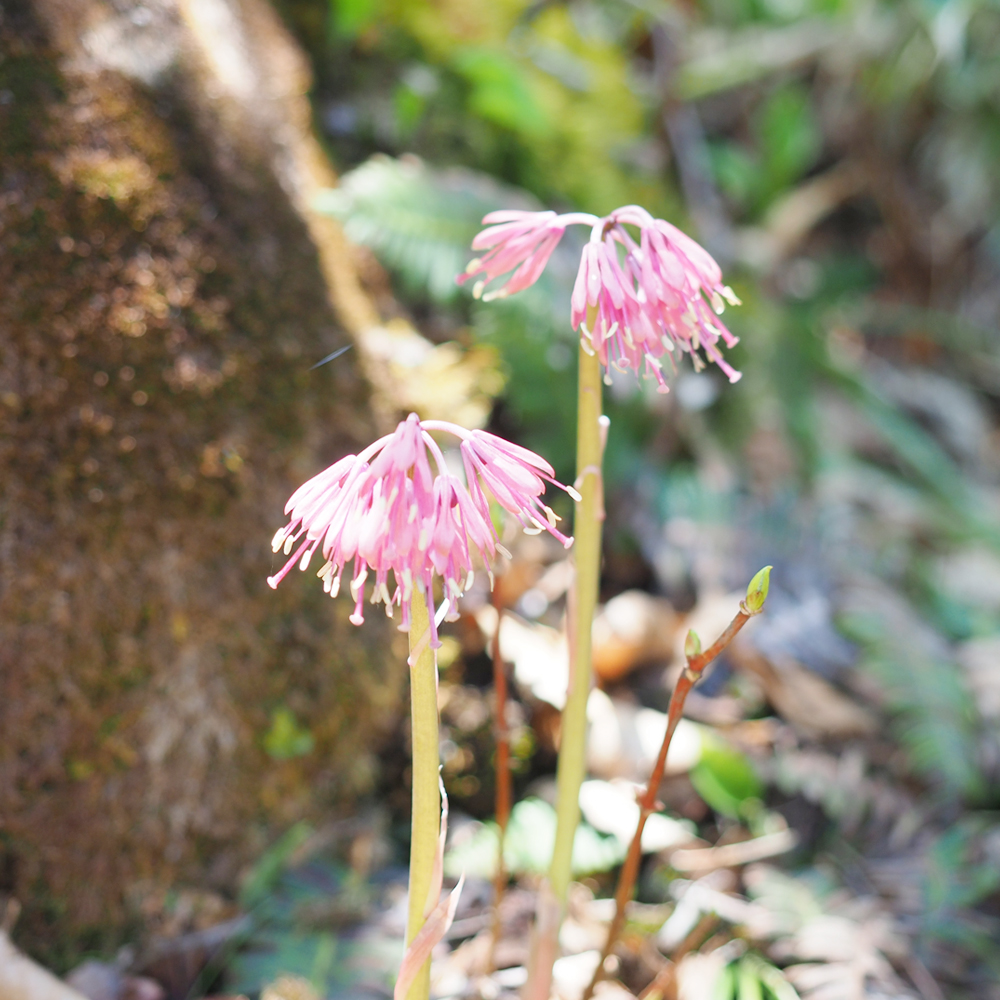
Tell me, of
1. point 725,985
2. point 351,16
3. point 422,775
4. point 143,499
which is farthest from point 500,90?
point 725,985

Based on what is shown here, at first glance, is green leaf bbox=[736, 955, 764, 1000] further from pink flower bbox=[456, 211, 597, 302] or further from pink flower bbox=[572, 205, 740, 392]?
pink flower bbox=[456, 211, 597, 302]

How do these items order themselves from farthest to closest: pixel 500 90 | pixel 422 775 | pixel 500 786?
pixel 500 90
pixel 500 786
pixel 422 775

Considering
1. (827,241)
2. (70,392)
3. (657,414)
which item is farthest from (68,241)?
(827,241)

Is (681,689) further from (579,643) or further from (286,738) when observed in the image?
(286,738)

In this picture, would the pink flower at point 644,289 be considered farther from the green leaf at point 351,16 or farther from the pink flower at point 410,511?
the green leaf at point 351,16

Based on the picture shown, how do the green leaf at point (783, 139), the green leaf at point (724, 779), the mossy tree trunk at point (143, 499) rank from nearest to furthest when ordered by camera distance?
the mossy tree trunk at point (143, 499), the green leaf at point (724, 779), the green leaf at point (783, 139)

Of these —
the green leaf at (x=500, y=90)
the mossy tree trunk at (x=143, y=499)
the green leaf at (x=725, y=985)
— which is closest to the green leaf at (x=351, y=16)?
the green leaf at (x=500, y=90)
